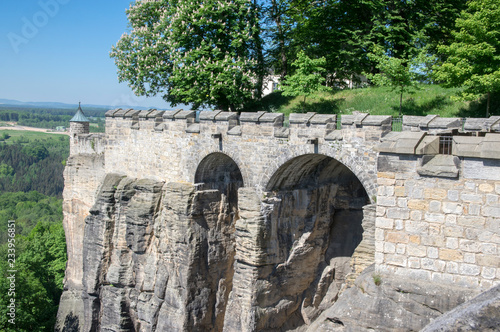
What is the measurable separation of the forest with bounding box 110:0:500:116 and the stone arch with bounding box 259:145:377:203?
19.6ft

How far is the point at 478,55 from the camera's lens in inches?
651

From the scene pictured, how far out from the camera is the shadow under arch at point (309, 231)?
15922 mm

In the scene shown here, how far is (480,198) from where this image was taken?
779 cm

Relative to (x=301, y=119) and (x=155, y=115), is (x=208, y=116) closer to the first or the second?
(x=155, y=115)

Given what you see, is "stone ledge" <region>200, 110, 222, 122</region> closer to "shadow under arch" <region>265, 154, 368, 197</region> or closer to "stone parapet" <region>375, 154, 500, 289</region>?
"shadow under arch" <region>265, 154, 368, 197</region>

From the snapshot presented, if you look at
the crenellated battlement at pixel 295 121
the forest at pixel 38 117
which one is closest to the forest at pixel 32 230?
the forest at pixel 38 117

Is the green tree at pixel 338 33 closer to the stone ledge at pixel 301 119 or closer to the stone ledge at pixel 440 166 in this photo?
the stone ledge at pixel 301 119

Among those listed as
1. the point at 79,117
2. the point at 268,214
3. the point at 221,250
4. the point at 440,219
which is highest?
the point at 79,117

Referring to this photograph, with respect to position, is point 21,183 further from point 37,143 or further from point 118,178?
point 118,178

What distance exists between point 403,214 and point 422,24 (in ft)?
56.0

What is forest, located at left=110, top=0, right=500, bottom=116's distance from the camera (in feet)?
68.0

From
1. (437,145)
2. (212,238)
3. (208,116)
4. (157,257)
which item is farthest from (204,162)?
(437,145)

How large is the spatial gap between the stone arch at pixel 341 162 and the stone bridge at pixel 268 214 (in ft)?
0.11

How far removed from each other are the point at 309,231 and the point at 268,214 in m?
1.90
